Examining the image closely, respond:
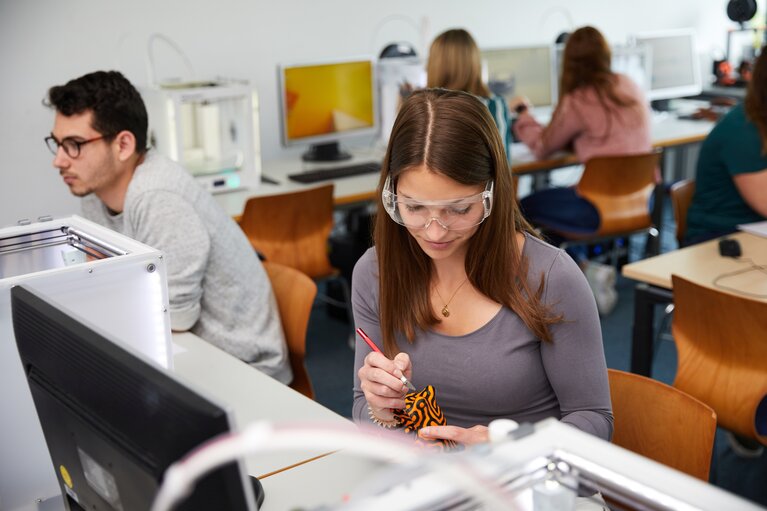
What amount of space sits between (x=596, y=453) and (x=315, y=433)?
0.43 m

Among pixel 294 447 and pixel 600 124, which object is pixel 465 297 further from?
pixel 600 124

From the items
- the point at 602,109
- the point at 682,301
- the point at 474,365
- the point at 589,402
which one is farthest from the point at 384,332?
the point at 602,109

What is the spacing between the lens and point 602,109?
13.4 ft

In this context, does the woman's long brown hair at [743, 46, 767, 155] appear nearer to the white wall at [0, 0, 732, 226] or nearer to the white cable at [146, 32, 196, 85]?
the white wall at [0, 0, 732, 226]

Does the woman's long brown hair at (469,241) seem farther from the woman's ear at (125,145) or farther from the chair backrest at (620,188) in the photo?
the chair backrest at (620,188)

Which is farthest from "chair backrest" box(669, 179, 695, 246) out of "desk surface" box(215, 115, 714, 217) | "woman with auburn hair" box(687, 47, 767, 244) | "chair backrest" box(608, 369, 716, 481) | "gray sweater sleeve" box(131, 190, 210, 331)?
"gray sweater sleeve" box(131, 190, 210, 331)

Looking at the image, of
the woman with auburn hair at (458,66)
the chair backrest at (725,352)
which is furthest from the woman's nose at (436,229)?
the woman with auburn hair at (458,66)

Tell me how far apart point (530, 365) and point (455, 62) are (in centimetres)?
237

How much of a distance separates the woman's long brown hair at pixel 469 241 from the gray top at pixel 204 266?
25.1 inches

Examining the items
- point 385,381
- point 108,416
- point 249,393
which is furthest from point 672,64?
point 108,416

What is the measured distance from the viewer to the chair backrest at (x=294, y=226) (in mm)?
3357

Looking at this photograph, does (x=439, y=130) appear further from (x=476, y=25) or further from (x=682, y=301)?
(x=476, y=25)

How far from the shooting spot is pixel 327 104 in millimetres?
4227

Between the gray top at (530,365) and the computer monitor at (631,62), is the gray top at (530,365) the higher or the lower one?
the lower one
